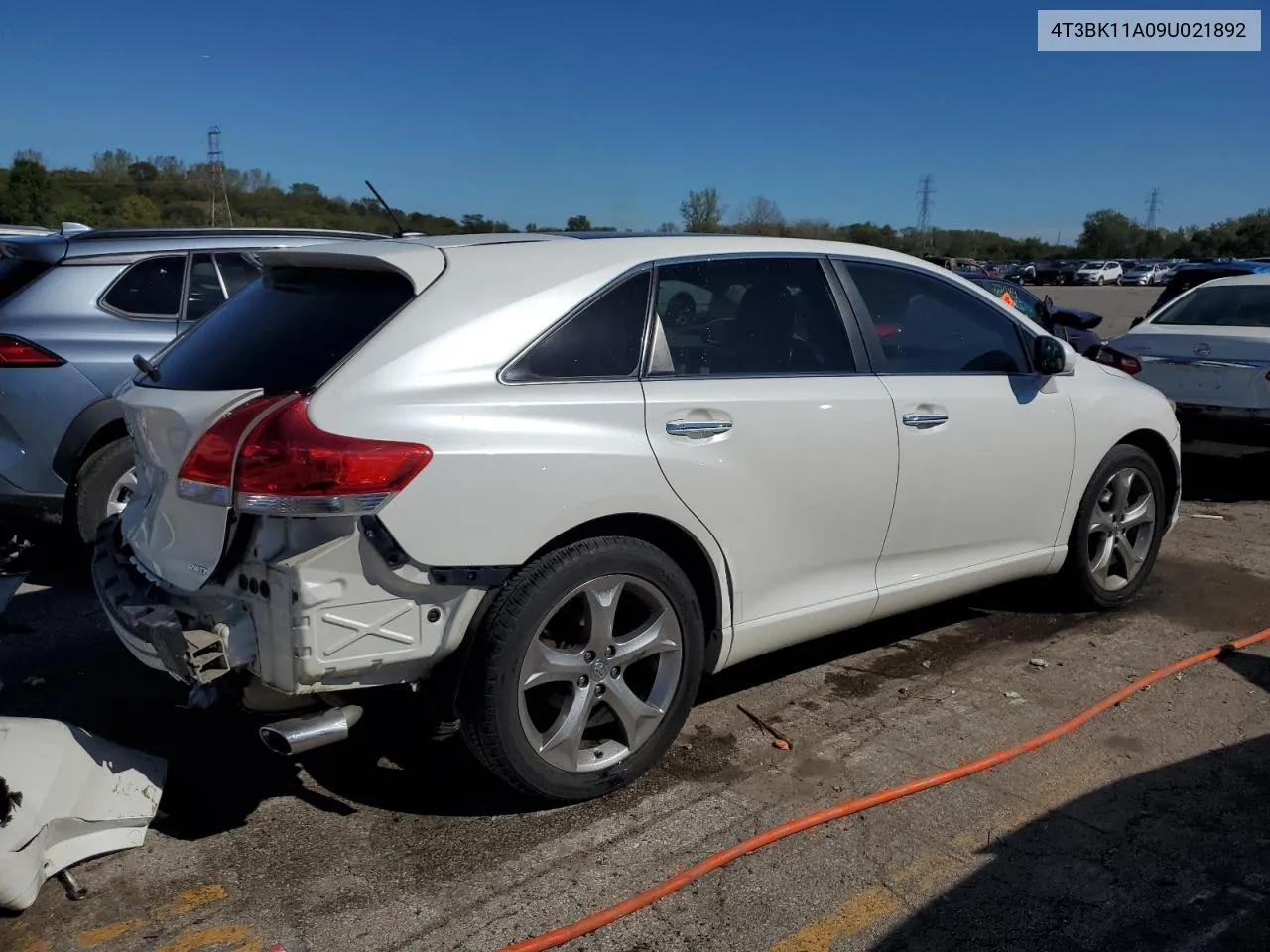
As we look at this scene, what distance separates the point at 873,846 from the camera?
3211mm

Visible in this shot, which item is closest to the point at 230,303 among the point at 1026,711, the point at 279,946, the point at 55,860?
the point at 55,860

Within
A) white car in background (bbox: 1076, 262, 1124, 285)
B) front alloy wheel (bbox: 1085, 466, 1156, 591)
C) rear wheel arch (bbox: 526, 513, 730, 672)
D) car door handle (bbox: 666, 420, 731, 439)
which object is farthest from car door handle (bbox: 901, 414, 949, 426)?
white car in background (bbox: 1076, 262, 1124, 285)

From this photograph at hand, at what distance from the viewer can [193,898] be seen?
2.93 metres

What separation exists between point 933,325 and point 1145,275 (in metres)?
62.5

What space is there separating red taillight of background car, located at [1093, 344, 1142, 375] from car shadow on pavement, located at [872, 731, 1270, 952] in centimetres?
428

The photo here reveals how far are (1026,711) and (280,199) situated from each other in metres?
46.6

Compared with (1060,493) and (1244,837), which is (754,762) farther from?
(1060,493)

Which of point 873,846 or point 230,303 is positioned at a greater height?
point 230,303

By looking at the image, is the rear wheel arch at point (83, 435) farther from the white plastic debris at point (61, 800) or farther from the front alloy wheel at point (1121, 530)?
the front alloy wheel at point (1121, 530)

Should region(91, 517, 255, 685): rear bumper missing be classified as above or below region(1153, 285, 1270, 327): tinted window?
below

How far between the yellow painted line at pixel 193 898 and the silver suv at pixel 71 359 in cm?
290

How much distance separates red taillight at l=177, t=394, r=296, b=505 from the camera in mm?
2936

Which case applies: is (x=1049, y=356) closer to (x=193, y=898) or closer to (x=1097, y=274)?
(x=193, y=898)

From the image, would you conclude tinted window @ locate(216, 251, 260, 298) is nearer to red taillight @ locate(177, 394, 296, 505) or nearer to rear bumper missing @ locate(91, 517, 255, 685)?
rear bumper missing @ locate(91, 517, 255, 685)
